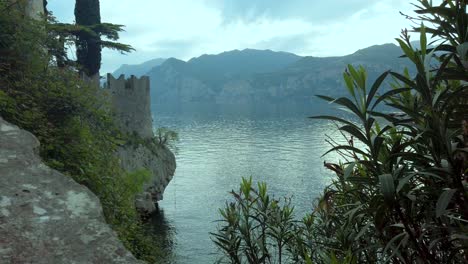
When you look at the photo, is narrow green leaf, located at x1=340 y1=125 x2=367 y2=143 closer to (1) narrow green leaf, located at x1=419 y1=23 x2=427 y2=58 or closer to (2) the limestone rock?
(1) narrow green leaf, located at x1=419 y1=23 x2=427 y2=58

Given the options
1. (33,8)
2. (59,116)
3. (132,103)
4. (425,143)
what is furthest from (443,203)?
(132,103)

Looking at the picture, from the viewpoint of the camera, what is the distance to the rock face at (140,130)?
2914 centimetres

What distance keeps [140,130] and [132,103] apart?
A: 89.6 inches

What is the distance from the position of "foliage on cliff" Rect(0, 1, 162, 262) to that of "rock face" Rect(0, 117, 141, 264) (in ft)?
3.07

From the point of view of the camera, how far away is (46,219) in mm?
3064

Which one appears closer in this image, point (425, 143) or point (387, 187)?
point (387, 187)

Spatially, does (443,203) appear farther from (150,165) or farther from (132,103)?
(132,103)

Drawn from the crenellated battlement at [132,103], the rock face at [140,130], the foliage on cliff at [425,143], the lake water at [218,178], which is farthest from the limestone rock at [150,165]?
the foliage on cliff at [425,143]

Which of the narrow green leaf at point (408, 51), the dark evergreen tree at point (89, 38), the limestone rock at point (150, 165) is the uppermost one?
the dark evergreen tree at point (89, 38)

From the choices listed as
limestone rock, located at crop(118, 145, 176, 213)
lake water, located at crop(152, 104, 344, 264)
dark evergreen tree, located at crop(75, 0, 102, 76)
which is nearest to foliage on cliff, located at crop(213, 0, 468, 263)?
lake water, located at crop(152, 104, 344, 264)

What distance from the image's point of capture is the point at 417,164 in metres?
3.20

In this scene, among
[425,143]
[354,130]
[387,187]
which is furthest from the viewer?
[354,130]

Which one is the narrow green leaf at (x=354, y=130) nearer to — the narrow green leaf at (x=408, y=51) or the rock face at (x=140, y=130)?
the narrow green leaf at (x=408, y=51)

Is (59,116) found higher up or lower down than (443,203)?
higher up
